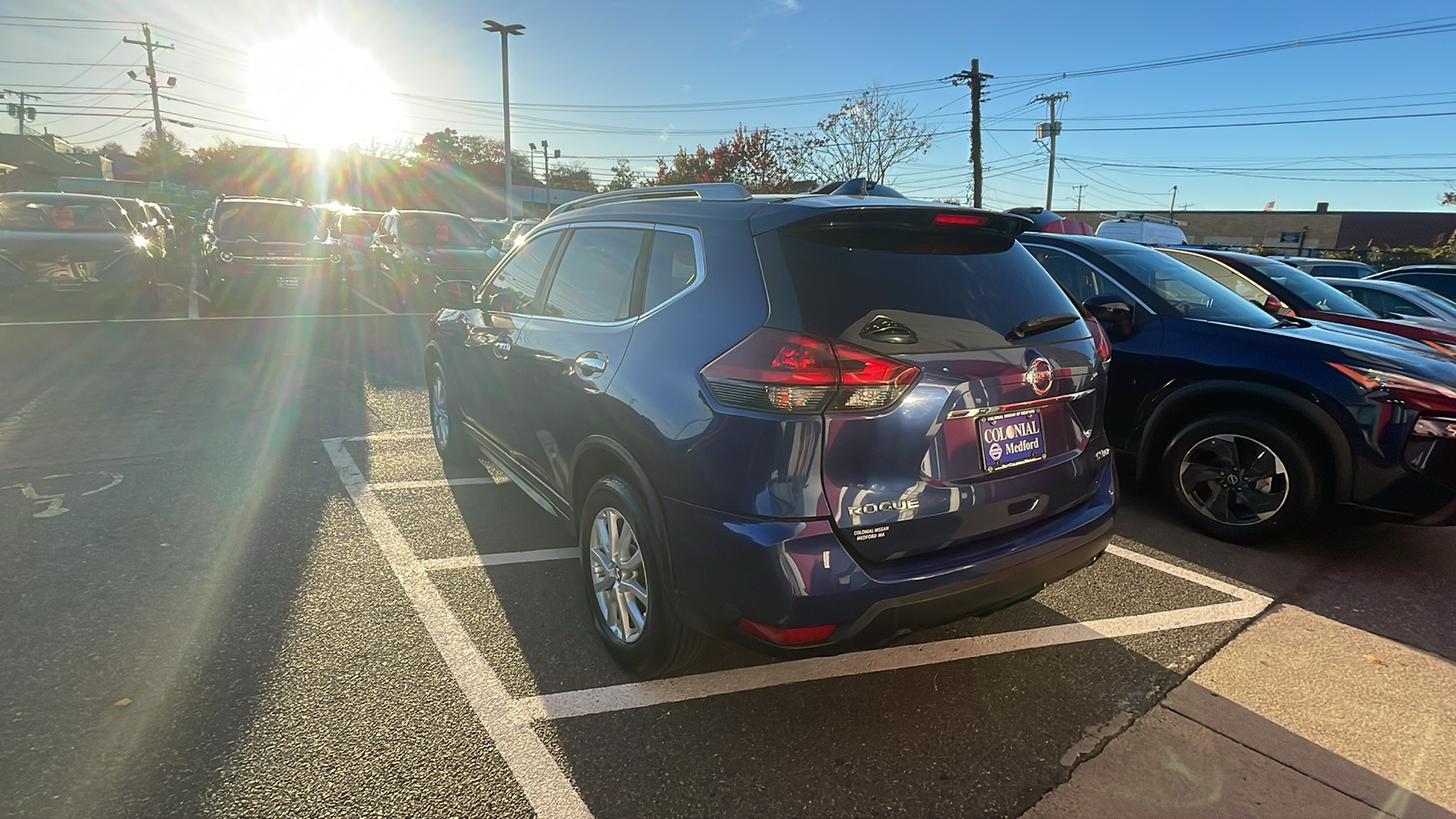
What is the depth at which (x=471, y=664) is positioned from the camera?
302 cm

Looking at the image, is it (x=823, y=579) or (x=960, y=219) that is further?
(x=960, y=219)

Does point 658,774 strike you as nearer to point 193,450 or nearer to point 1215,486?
point 1215,486

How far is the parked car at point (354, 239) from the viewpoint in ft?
47.2

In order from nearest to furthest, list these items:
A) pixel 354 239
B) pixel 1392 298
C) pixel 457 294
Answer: pixel 457 294
pixel 1392 298
pixel 354 239

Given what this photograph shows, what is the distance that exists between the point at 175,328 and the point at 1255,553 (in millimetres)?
12251

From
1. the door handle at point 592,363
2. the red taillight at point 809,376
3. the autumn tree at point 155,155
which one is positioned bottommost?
the door handle at point 592,363

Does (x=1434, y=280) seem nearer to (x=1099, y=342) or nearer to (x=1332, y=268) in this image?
(x=1332, y=268)

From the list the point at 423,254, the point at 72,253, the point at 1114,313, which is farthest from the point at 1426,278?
the point at 72,253

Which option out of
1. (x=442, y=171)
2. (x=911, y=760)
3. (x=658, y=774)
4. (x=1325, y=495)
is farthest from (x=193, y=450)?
(x=442, y=171)

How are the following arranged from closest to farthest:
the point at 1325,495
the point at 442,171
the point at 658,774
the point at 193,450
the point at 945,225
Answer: the point at 658,774 → the point at 945,225 → the point at 1325,495 → the point at 193,450 → the point at 442,171

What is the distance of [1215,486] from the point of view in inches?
172

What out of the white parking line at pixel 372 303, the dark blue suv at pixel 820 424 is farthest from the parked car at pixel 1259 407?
the white parking line at pixel 372 303

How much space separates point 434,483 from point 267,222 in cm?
1061

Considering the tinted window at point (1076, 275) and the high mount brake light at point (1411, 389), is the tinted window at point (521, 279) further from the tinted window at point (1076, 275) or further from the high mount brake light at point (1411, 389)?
the high mount brake light at point (1411, 389)
